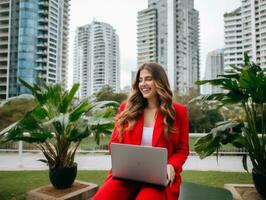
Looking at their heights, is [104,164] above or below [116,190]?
below

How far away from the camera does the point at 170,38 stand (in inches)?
2095

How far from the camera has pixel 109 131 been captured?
2326 millimetres

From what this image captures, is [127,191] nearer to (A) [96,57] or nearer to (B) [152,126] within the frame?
(B) [152,126]

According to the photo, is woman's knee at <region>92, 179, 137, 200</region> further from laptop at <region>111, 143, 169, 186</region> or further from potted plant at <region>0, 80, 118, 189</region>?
potted plant at <region>0, 80, 118, 189</region>

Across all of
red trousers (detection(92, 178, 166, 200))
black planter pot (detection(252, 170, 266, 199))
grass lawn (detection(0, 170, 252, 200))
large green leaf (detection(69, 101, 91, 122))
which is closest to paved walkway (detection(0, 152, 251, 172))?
grass lawn (detection(0, 170, 252, 200))

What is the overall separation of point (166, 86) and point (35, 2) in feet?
159

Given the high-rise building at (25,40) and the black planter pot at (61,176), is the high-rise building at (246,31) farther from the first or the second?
the high-rise building at (25,40)

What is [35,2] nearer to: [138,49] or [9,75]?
[9,75]

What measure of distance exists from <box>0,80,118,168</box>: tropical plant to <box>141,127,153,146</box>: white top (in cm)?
43

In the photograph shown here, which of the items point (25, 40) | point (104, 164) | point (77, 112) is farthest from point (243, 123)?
point (25, 40)

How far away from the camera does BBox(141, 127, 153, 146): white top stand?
1656 mm

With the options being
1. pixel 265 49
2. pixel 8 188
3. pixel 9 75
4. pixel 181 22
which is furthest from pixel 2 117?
pixel 181 22

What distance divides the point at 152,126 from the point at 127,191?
473 millimetres

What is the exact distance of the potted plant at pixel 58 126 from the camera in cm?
204
